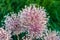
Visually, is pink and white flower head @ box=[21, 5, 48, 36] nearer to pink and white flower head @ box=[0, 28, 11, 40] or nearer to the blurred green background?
pink and white flower head @ box=[0, 28, 11, 40]

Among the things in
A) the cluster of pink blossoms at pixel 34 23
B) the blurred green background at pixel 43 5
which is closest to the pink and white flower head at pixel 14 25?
the cluster of pink blossoms at pixel 34 23

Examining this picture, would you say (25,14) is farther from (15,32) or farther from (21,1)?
(21,1)

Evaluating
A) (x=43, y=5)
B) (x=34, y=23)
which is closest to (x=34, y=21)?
(x=34, y=23)

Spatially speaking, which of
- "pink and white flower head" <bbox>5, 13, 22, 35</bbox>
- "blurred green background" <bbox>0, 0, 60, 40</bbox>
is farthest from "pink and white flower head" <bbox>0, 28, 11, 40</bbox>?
"blurred green background" <bbox>0, 0, 60, 40</bbox>

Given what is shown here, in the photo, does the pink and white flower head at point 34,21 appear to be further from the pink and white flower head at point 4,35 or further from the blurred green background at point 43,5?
the blurred green background at point 43,5

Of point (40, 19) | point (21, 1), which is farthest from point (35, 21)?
point (21, 1)
